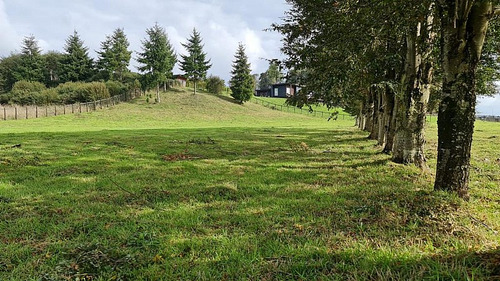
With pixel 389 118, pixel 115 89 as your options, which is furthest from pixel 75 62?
pixel 389 118

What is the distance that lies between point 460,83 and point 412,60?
3.73 metres

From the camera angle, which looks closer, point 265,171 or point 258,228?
point 258,228

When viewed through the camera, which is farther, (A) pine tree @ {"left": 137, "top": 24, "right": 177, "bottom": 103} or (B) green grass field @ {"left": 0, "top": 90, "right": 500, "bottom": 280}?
(A) pine tree @ {"left": 137, "top": 24, "right": 177, "bottom": 103}

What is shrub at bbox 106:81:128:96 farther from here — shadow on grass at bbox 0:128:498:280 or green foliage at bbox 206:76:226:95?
shadow on grass at bbox 0:128:498:280

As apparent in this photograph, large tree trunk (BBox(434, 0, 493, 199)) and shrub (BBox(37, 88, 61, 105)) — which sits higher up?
shrub (BBox(37, 88, 61, 105))

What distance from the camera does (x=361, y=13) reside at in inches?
245

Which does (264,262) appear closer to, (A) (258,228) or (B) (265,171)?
(A) (258,228)

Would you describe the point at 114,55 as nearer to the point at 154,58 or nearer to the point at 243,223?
the point at 154,58

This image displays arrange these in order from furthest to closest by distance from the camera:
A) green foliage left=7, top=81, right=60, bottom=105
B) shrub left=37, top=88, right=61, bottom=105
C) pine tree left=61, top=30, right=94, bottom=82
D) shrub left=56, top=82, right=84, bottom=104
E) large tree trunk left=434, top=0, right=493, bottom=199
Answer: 1. pine tree left=61, top=30, right=94, bottom=82
2. shrub left=56, top=82, right=84, bottom=104
3. green foliage left=7, top=81, right=60, bottom=105
4. shrub left=37, top=88, right=61, bottom=105
5. large tree trunk left=434, top=0, right=493, bottom=199

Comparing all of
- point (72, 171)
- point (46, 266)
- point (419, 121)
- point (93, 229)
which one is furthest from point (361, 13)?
point (72, 171)

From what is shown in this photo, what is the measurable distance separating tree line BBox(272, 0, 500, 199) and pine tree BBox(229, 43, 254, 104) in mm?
38978

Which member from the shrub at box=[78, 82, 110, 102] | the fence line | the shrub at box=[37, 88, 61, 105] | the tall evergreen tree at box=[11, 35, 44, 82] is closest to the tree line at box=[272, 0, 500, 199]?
the fence line

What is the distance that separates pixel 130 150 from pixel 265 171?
610 cm

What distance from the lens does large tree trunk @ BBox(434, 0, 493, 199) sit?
14.9 feet
